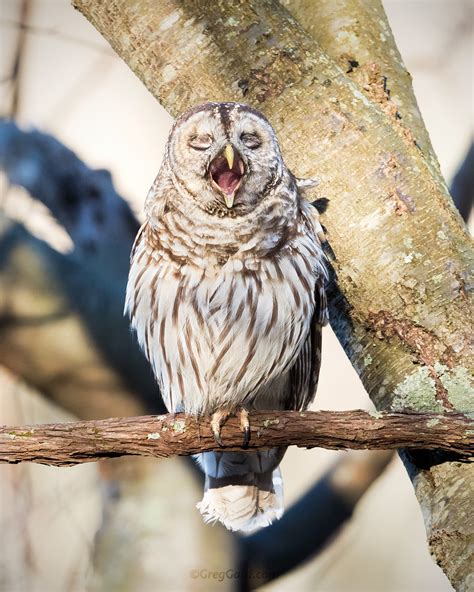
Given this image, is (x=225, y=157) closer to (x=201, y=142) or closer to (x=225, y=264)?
(x=201, y=142)

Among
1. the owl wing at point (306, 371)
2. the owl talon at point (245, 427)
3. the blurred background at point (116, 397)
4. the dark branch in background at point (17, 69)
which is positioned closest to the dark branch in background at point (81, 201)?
the blurred background at point (116, 397)

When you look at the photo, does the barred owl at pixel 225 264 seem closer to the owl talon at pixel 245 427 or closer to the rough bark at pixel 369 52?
the owl talon at pixel 245 427

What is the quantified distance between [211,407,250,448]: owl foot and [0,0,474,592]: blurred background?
124 cm

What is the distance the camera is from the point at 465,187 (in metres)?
2.82

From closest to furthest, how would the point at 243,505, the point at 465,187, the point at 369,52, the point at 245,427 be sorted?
the point at 245,427, the point at 369,52, the point at 243,505, the point at 465,187

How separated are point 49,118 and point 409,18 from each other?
1.41 metres

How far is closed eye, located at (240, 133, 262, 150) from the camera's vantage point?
1.66 m

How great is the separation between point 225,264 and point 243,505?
2.58 feet

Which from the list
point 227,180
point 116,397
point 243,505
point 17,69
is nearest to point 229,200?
point 227,180

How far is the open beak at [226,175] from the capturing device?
5.49 ft

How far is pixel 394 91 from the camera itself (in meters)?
1.92

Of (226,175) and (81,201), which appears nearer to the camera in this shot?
(226,175)

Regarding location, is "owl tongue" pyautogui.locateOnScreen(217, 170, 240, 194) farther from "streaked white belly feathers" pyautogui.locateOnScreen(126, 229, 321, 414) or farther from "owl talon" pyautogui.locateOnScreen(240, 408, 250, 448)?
"owl talon" pyautogui.locateOnScreen(240, 408, 250, 448)

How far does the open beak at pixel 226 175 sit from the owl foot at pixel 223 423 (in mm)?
434
